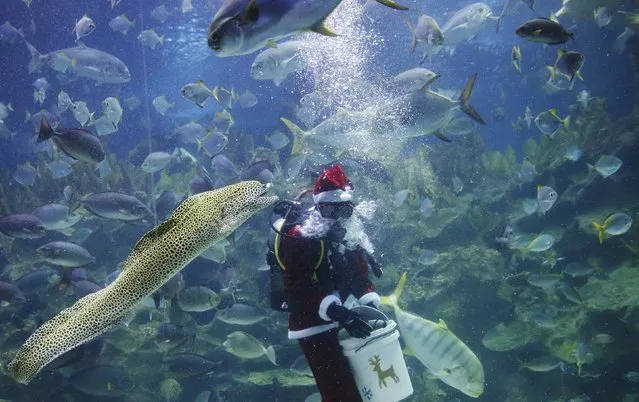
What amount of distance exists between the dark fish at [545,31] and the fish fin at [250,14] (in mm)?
4236

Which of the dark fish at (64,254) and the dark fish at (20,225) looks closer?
the dark fish at (64,254)

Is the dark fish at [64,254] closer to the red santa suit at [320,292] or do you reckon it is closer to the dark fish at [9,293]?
the dark fish at [9,293]

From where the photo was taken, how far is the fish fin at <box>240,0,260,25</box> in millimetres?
2359

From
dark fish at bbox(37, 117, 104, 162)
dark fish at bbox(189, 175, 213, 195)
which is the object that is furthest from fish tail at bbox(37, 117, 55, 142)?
dark fish at bbox(189, 175, 213, 195)

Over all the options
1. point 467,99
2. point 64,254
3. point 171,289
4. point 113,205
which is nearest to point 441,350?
point 467,99

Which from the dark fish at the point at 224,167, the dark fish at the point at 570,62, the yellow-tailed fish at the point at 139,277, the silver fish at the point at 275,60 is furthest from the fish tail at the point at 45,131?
the dark fish at the point at 570,62

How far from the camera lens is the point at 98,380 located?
6.47 meters

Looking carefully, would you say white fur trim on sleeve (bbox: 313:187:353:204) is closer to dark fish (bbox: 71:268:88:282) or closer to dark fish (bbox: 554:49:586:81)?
dark fish (bbox: 554:49:586:81)

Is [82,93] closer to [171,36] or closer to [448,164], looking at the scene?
[171,36]

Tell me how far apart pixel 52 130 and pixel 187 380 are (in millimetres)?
5207

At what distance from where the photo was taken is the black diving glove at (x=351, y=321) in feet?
9.98

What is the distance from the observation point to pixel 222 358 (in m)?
7.89

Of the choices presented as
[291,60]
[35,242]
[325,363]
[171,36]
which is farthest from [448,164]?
[171,36]

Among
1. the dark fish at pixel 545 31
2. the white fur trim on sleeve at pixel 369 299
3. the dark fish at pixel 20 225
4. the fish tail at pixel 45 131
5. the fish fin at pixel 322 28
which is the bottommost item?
the dark fish at pixel 20 225
